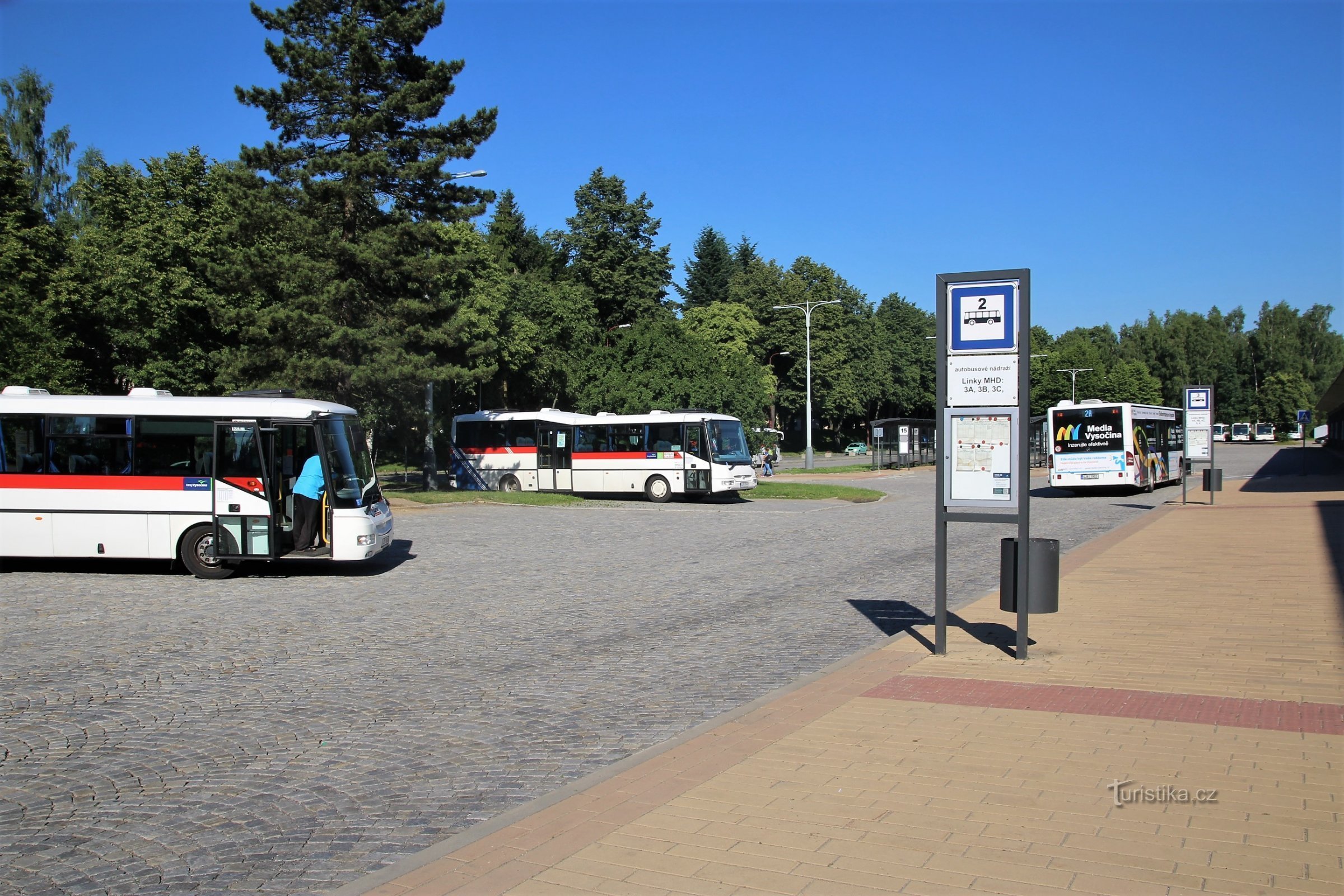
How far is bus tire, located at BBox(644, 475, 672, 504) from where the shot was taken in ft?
112

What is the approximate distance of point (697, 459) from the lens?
110 ft

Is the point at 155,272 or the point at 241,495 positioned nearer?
the point at 241,495

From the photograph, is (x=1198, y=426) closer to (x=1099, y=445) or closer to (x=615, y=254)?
(x=1099, y=445)

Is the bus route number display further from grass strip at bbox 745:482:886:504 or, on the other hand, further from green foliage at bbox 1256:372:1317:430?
green foliage at bbox 1256:372:1317:430

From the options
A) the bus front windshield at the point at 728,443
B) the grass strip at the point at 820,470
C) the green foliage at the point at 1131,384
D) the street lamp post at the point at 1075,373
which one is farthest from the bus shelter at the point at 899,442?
the green foliage at the point at 1131,384

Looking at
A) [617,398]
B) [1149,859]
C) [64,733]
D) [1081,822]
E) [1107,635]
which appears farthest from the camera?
[617,398]

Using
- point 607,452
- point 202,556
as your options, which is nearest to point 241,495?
point 202,556

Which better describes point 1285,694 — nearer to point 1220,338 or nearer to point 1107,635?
point 1107,635

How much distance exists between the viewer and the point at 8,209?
39.7 m

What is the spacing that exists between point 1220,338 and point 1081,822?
495 feet

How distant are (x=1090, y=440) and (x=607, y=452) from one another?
624 inches

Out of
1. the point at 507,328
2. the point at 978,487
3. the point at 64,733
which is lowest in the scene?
the point at 64,733

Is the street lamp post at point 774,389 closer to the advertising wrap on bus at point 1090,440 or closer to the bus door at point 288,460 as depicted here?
the advertising wrap on bus at point 1090,440

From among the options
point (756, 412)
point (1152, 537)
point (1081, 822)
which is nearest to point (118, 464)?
point (1081, 822)
